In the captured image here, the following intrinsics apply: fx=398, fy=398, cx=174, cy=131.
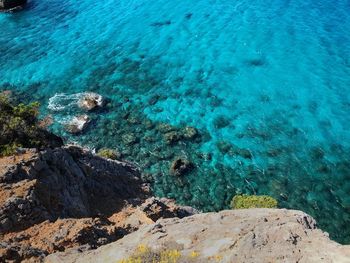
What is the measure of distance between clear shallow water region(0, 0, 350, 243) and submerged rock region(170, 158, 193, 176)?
556mm

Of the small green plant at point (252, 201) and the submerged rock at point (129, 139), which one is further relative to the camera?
the submerged rock at point (129, 139)

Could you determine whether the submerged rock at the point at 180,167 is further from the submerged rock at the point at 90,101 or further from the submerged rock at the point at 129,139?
the submerged rock at the point at 90,101

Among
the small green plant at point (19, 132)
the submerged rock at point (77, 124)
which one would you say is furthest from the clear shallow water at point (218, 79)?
the small green plant at point (19, 132)

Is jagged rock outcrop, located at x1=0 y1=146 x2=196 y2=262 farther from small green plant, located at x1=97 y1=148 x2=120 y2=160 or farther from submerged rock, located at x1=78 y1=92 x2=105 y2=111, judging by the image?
submerged rock, located at x1=78 y1=92 x2=105 y2=111

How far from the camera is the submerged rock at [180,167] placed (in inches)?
1138

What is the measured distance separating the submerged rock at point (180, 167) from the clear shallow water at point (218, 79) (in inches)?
21.9

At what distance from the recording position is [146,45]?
45594 millimetres

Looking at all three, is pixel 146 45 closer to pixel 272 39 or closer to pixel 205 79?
pixel 205 79

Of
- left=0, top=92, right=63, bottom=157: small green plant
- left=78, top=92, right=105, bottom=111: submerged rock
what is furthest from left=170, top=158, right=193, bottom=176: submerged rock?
left=78, top=92, right=105, bottom=111: submerged rock

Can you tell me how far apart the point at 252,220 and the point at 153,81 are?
27.9m

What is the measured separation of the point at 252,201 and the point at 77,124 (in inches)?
640

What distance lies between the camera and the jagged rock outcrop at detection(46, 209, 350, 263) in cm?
1034

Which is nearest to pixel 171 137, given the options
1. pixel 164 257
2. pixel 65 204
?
pixel 65 204

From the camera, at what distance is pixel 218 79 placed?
38.6 metres
